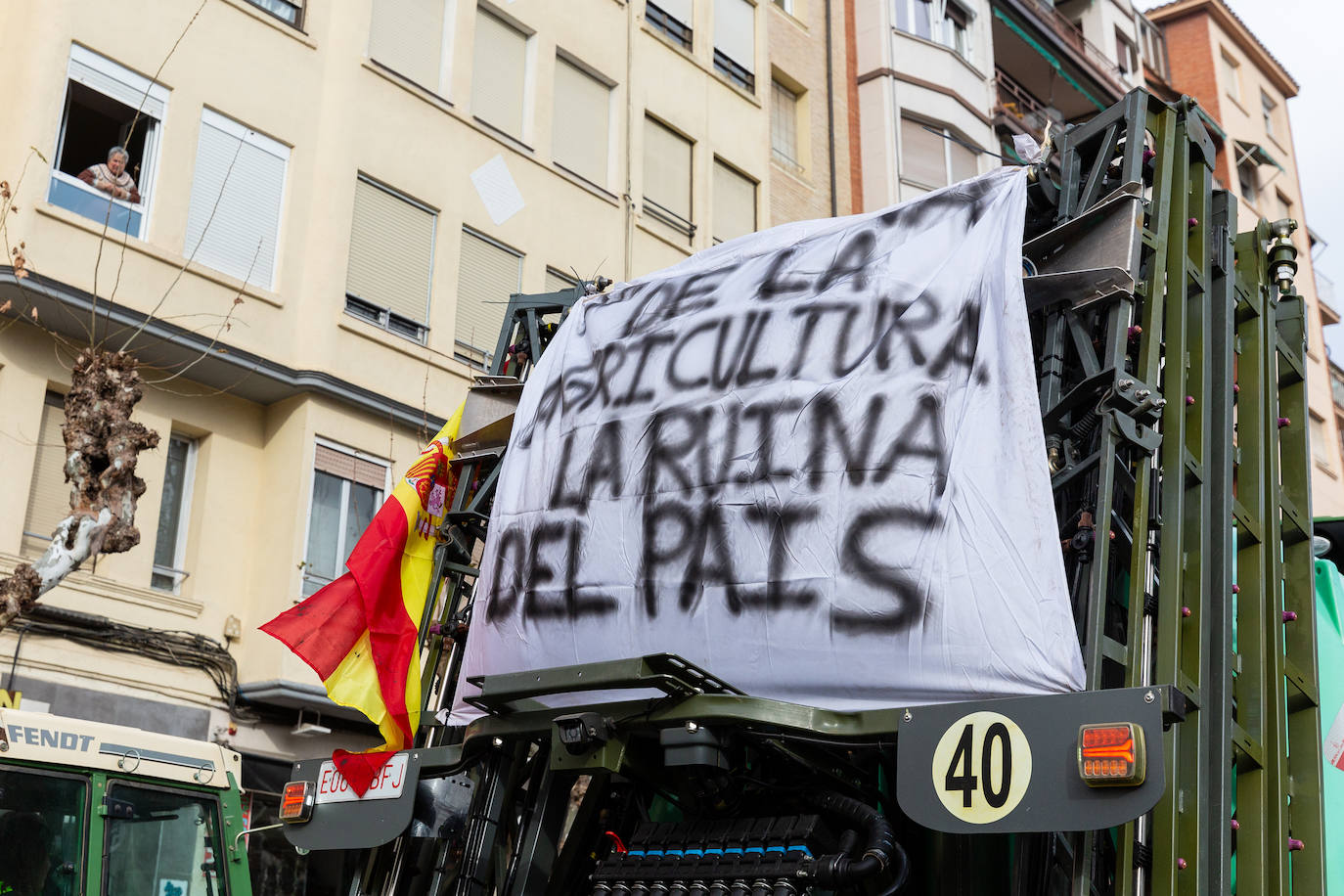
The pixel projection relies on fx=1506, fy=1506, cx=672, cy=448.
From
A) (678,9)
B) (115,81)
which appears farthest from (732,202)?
(115,81)

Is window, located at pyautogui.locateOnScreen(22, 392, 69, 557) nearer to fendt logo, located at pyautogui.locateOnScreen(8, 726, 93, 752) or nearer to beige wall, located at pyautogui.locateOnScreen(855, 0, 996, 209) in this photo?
fendt logo, located at pyautogui.locateOnScreen(8, 726, 93, 752)

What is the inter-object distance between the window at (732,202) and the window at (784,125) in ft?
4.29

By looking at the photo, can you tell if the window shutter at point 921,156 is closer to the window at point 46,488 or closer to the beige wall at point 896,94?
the beige wall at point 896,94

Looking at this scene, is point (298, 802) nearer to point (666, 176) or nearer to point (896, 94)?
point (666, 176)

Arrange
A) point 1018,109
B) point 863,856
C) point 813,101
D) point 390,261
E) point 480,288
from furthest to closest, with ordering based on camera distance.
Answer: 1. point 1018,109
2. point 813,101
3. point 480,288
4. point 390,261
5. point 863,856

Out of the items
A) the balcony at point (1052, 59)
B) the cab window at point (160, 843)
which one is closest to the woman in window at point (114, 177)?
the cab window at point (160, 843)

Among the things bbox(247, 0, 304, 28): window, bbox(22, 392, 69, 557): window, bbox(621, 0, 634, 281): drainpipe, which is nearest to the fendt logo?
bbox(22, 392, 69, 557): window

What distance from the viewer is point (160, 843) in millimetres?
6578

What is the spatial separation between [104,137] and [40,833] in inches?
346

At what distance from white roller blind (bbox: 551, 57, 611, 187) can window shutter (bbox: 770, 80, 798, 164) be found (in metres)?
3.71

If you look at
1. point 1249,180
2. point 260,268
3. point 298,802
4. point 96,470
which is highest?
point 1249,180

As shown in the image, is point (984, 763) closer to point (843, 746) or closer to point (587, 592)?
point (843, 746)

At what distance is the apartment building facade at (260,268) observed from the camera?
12383mm

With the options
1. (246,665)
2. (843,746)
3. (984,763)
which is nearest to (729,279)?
(843,746)
